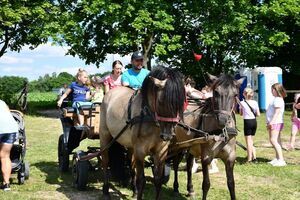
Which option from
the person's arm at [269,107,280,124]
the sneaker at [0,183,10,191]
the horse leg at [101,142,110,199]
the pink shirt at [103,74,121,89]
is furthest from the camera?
the person's arm at [269,107,280,124]

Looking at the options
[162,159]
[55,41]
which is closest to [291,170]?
[162,159]

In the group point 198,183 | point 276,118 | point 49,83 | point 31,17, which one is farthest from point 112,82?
point 49,83

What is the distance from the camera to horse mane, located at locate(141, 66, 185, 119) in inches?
188

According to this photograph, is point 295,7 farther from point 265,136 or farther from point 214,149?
point 214,149

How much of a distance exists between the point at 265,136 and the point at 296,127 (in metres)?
2.95

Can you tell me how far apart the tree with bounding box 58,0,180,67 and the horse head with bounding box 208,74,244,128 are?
13.7 m

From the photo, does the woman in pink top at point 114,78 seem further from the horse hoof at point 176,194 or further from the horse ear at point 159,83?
the horse ear at point 159,83

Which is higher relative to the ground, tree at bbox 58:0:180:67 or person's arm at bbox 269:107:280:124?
tree at bbox 58:0:180:67

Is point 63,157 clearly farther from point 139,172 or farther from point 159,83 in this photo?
point 159,83

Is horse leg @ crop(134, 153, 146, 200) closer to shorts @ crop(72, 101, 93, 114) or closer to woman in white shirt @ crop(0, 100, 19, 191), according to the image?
woman in white shirt @ crop(0, 100, 19, 191)

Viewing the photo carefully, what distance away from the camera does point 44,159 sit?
9734 millimetres

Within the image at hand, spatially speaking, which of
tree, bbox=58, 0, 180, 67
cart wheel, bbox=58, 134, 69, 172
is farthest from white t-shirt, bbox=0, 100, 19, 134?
tree, bbox=58, 0, 180, 67

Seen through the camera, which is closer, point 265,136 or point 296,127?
point 296,127

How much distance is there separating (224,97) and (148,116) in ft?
3.14
